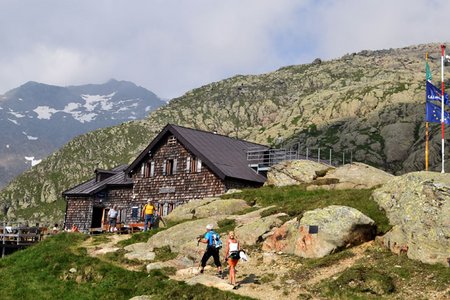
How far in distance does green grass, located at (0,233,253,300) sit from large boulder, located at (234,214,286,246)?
5.11m

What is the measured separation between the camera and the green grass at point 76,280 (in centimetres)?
2047

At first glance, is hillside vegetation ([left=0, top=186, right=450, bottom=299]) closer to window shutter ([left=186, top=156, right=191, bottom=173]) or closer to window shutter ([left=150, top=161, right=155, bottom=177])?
window shutter ([left=186, top=156, right=191, bottom=173])

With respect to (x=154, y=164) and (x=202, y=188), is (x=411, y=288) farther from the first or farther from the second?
(x=154, y=164)

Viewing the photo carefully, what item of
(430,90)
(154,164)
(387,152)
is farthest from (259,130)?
(430,90)

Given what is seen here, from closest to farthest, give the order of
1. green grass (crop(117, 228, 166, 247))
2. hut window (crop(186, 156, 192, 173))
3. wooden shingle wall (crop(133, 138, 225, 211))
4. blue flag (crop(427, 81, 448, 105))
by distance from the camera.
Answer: blue flag (crop(427, 81, 448, 105)), green grass (crop(117, 228, 166, 247)), wooden shingle wall (crop(133, 138, 225, 211)), hut window (crop(186, 156, 192, 173))

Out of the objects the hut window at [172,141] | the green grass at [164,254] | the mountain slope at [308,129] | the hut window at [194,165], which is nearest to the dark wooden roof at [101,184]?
the hut window at [172,141]

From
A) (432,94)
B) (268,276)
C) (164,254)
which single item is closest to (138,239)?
(164,254)

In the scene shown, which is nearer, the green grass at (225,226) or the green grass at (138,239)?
the green grass at (225,226)

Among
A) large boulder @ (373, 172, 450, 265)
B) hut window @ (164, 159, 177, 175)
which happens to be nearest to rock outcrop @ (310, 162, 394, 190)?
large boulder @ (373, 172, 450, 265)

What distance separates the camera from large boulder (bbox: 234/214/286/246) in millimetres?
25875

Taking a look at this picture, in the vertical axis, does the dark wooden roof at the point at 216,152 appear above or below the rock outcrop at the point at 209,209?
above

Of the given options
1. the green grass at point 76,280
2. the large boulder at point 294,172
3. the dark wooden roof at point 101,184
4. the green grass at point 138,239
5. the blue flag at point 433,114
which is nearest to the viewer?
the green grass at point 76,280

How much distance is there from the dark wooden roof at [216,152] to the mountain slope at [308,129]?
33.9 meters

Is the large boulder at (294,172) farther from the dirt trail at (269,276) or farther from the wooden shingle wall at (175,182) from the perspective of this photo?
the dirt trail at (269,276)
